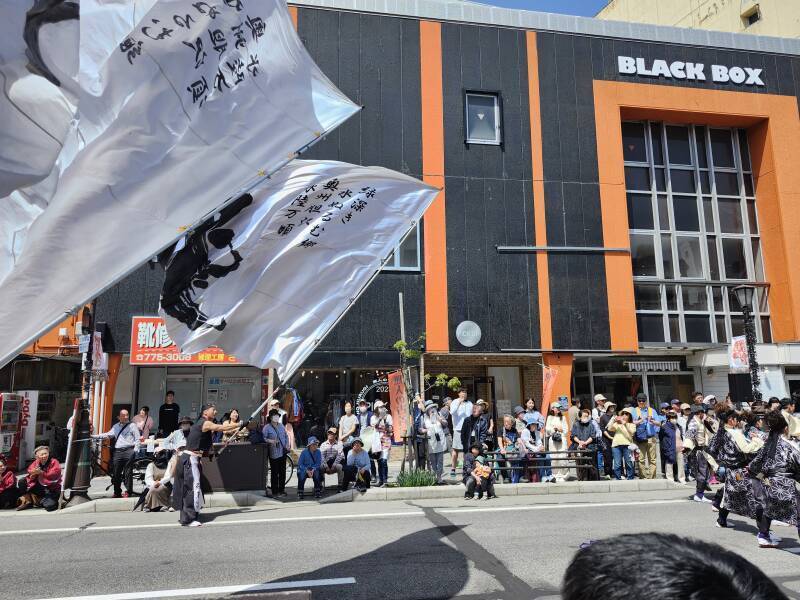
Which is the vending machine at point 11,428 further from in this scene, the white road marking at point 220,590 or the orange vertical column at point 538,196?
the orange vertical column at point 538,196

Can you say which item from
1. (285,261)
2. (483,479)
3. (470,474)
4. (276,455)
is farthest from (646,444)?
(285,261)

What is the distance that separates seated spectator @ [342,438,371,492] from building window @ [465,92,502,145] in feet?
43.4

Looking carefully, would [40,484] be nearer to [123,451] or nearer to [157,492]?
[123,451]

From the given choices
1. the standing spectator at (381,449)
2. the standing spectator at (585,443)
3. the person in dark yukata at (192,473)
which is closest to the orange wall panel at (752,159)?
the standing spectator at (585,443)

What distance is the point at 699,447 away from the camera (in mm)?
11727

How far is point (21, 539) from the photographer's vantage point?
895 centimetres

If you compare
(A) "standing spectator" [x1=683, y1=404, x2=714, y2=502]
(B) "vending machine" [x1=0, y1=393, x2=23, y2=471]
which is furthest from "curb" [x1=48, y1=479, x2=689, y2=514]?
(B) "vending machine" [x1=0, y1=393, x2=23, y2=471]

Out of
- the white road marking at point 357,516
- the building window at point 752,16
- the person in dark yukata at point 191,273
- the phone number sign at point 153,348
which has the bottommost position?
the white road marking at point 357,516

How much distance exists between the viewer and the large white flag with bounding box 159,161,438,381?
510cm

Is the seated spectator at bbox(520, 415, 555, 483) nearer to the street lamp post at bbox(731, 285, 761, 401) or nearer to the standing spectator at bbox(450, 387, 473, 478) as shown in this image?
the standing spectator at bbox(450, 387, 473, 478)

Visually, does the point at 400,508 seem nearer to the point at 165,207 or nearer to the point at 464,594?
the point at 464,594

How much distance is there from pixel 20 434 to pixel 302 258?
51.1ft

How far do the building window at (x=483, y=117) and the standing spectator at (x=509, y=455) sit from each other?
1161cm

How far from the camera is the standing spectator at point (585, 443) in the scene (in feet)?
46.5
